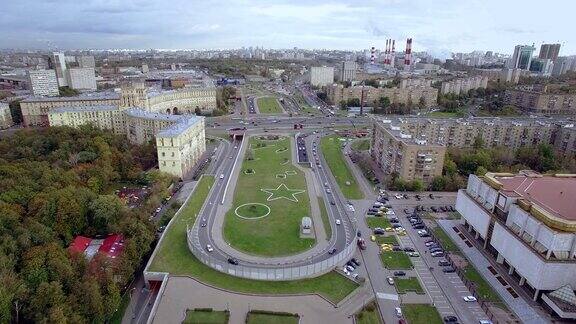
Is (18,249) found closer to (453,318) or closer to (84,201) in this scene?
(84,201)

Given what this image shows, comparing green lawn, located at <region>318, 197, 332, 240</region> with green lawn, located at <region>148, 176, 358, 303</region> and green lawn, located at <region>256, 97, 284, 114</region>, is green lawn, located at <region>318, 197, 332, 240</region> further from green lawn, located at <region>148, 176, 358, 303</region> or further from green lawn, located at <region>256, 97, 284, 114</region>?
green lawn, located at <region>256, 97, 284, 114</region>

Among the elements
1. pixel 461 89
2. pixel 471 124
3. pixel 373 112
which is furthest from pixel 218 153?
pixel 461 89

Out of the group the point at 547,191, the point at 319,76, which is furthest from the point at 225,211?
the point at 319,76

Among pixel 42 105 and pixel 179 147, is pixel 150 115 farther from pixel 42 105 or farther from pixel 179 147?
pixel 42 105

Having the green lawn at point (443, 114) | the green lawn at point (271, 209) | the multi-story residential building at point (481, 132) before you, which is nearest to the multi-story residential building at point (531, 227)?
the green lawn at point (271, 209)

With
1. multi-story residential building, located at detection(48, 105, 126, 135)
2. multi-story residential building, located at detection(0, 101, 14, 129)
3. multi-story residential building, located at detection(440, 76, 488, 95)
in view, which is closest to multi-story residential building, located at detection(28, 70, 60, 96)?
multi-story residential building, located at detection(0, 101, 14, 129)

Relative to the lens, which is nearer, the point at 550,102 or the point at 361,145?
the point at 361,145
